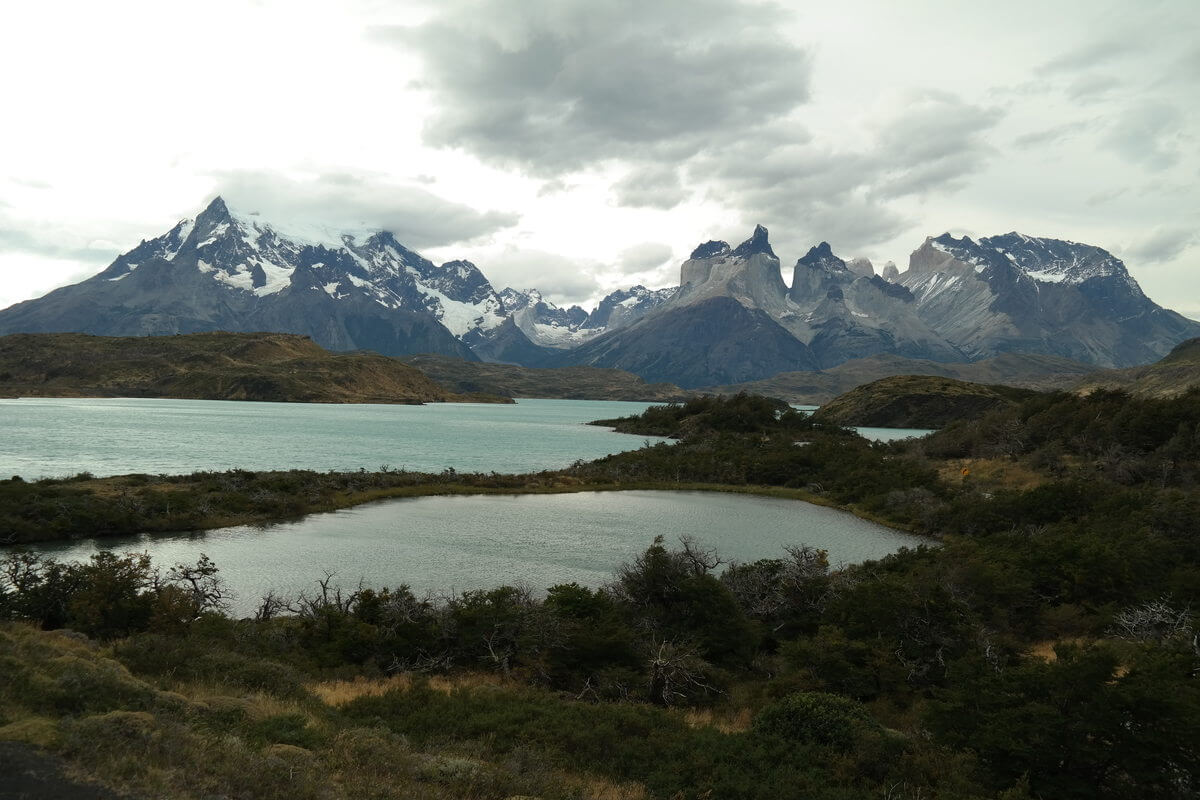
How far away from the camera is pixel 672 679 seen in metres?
27.1

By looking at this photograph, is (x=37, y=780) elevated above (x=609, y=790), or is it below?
above

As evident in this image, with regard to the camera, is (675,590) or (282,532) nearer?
(675,590)

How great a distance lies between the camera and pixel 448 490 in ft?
278

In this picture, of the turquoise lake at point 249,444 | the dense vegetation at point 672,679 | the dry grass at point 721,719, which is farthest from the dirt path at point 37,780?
the turquoise lake at point 249,444

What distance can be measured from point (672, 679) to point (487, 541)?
111 feet

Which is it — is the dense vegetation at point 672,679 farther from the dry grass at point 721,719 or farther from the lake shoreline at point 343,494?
the lake shoreline at point 343,494

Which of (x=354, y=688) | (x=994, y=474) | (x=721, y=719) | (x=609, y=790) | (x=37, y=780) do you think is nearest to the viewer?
(x=37, y=780)

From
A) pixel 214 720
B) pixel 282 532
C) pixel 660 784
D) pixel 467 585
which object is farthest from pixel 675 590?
pixel 282 532

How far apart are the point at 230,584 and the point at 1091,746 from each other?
146ft

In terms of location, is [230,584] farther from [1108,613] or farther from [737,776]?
[1108,613]

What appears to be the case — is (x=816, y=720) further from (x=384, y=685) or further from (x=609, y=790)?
(x=384, y=685)

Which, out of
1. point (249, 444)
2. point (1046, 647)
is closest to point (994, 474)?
point (1046, 647)

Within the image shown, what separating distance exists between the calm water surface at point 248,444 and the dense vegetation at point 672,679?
62.1 metres

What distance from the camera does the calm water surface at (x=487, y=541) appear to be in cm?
4622
